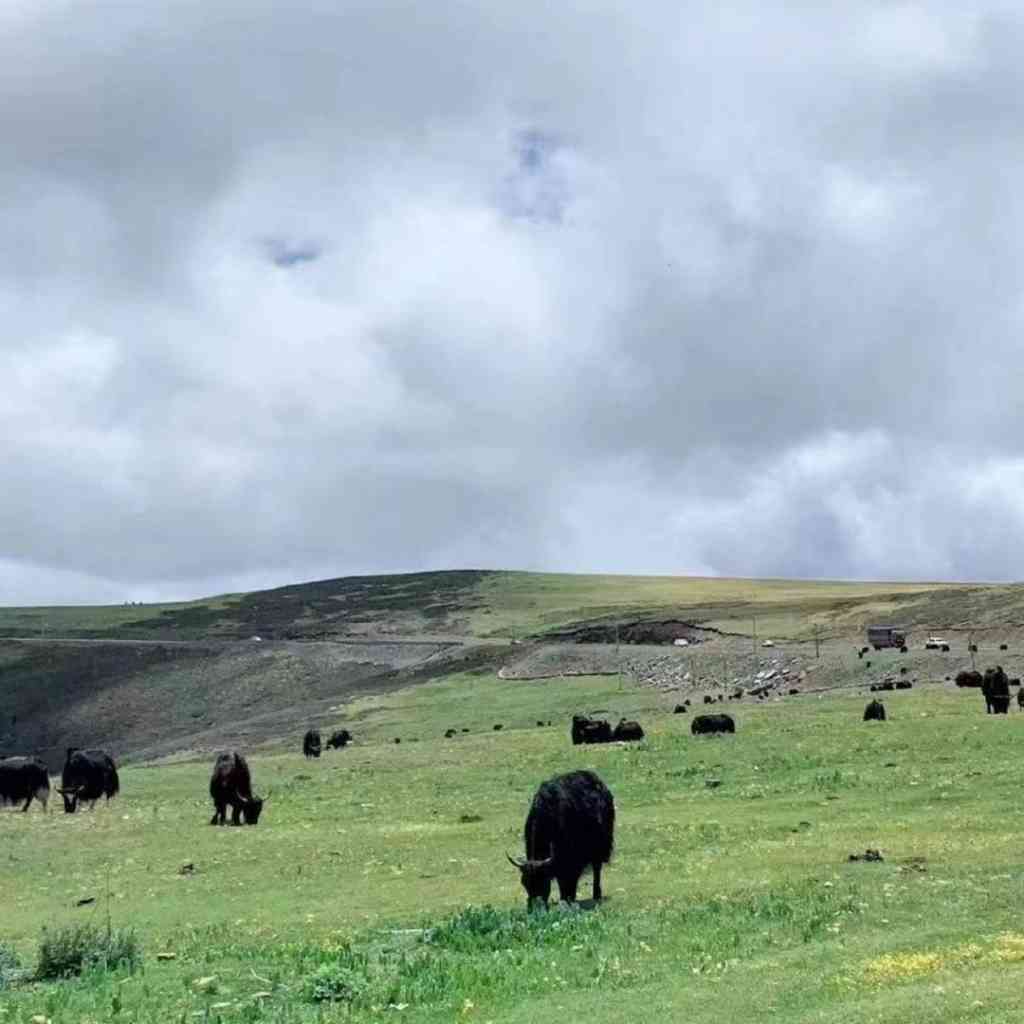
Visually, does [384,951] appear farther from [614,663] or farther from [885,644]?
[614,663]

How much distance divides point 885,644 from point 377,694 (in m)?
30.9

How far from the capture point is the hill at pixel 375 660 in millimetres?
78312

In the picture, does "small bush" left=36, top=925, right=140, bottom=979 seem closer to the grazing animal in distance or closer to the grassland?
the grazing animal in distance

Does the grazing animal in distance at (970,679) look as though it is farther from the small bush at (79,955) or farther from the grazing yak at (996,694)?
the small bush at (79,955)

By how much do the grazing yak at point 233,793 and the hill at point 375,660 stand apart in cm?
3609

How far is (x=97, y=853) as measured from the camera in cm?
2864

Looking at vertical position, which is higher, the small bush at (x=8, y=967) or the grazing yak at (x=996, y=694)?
the grazing yak at (x=996, y=694)

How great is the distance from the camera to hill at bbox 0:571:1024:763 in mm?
78312

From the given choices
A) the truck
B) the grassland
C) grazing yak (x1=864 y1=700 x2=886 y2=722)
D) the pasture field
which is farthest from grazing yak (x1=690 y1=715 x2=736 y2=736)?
the grassland

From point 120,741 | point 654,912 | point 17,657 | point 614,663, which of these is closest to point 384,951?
point 654,912

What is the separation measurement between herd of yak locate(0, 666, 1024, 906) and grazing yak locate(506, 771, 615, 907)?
1 centimetres

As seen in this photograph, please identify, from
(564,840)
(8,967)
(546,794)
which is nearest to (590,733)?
(546,794)

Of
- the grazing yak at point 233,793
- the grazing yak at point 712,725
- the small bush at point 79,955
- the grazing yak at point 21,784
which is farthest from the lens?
the grazing yak at point 712,725

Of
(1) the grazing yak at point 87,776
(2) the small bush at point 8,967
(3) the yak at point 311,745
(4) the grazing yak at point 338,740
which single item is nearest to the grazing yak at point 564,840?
(2) the small bush at point 8,967
